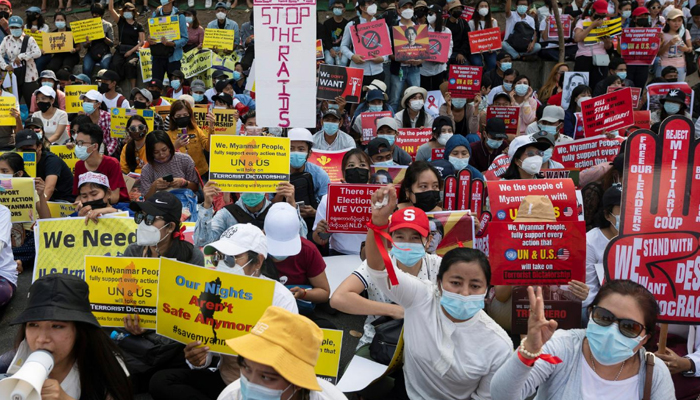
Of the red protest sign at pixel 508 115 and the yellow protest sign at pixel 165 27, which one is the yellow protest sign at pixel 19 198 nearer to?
the red protest sign at pixel 508 115

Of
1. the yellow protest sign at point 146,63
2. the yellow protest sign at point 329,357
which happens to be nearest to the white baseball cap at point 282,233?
the yellow protest sign at point 329,357

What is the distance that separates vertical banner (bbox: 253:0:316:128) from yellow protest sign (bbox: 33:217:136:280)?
1.69 m

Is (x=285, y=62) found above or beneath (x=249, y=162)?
above

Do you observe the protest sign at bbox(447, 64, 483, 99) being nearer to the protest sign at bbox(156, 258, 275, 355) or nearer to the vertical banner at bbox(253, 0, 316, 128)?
the vertical banner at bbox(253, 0, 316, 128)

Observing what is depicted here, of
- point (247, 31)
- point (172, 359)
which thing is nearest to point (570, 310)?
point (172, 359)

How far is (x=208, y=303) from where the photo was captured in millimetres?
4184

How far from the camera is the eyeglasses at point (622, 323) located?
317cm

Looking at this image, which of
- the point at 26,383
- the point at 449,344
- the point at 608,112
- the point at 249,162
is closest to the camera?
the point at 26,383

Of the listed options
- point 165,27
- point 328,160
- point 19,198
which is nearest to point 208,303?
point 19,198

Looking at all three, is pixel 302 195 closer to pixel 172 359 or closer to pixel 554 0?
pixel 172 359

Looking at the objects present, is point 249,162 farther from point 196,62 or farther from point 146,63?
point 146,63

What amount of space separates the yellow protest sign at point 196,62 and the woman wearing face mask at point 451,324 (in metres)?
11.6

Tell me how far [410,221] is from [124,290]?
6.71ft

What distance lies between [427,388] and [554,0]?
11.6 m
